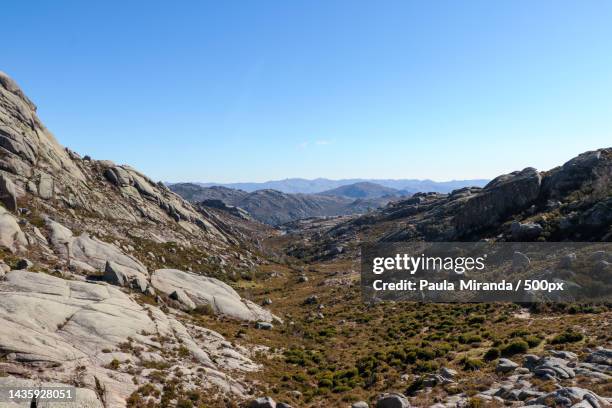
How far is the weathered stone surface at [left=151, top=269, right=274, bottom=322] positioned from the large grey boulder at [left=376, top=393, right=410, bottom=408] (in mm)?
29063

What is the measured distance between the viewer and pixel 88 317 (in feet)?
91.9

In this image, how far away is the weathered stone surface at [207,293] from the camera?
48.2 meters

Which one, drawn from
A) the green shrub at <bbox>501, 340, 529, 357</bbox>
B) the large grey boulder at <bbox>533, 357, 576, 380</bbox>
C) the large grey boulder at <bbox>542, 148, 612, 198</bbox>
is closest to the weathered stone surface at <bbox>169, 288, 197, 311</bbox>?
the green shrub at <bbox>501, 340, 529, 357</bbox>

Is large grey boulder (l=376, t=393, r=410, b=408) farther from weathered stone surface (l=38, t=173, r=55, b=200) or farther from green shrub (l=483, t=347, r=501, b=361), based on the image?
weathered stone surface (l=38, t=173, r=55, b=200)

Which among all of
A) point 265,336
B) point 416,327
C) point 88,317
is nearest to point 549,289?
point 416,327

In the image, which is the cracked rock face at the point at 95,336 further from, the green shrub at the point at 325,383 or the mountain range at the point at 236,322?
the green shrub at the point at 325,383

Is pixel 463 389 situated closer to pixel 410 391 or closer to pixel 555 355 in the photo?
pixel 410 391

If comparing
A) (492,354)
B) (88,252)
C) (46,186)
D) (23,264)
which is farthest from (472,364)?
(46,186)

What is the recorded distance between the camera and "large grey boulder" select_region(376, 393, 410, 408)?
2406 cm

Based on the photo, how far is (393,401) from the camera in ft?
80.3

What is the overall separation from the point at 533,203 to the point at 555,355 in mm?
68758

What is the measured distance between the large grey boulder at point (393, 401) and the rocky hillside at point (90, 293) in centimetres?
1034

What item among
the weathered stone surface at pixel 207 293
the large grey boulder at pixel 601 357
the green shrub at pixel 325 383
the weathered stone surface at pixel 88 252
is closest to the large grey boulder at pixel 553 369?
the large grey boulder at pixel 601 357

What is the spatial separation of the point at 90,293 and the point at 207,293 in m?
19.7
